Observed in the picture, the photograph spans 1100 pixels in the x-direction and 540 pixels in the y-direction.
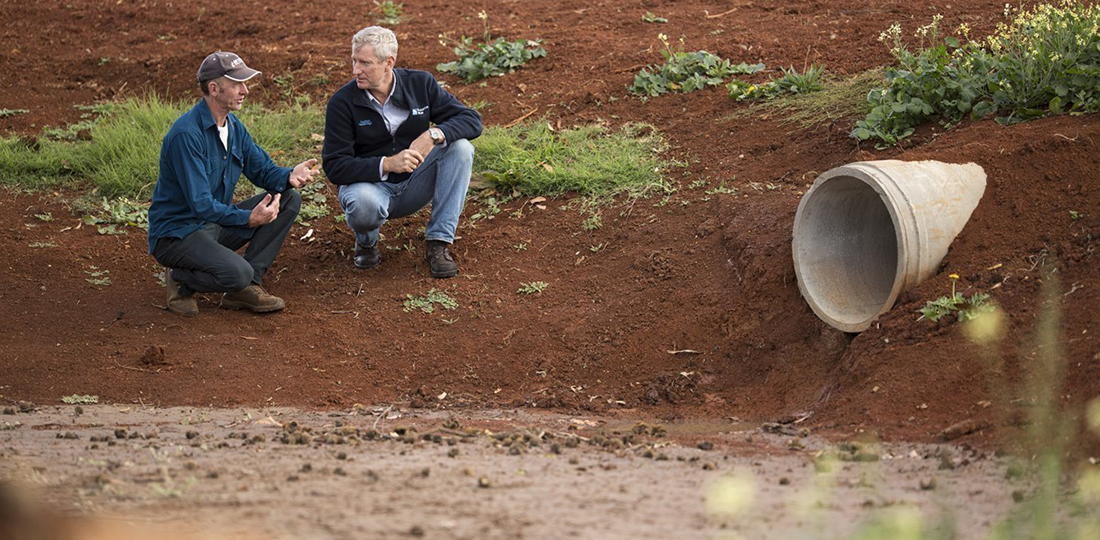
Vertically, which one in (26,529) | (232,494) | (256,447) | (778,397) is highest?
(26,529)

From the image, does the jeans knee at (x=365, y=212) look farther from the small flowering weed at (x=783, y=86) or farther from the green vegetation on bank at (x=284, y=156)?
the small flowering weed at (x=783, y=86)

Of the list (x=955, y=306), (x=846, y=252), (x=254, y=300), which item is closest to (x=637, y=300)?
(x=846, y=252)

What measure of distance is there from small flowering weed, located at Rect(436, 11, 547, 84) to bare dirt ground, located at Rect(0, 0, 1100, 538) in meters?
0.12

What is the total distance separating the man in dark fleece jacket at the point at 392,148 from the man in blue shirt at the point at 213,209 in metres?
0.28

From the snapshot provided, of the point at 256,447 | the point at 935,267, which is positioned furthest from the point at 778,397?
the point at 256,447

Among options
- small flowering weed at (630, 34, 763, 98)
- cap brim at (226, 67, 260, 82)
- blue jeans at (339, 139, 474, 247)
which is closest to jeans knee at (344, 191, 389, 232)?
blue jeans at (339, 139, 474, 247)

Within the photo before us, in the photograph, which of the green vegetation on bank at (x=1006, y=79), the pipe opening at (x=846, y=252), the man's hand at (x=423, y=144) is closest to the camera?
the pipe opening at (x=846, y=252)

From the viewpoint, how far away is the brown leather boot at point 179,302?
6363 mm

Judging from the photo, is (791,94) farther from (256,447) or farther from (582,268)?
(256,447)

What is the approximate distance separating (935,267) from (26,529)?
13.4 feet

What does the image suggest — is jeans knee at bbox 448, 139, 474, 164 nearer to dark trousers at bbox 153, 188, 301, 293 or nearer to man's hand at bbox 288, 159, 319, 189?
man's hand at bbox 288, 159, 319, 189

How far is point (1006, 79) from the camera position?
6.23m

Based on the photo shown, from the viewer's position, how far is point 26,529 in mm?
2531

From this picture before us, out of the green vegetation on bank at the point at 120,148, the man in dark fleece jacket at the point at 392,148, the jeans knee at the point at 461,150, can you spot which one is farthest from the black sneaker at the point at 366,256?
the green vegetation on bank at the point at 120,148
